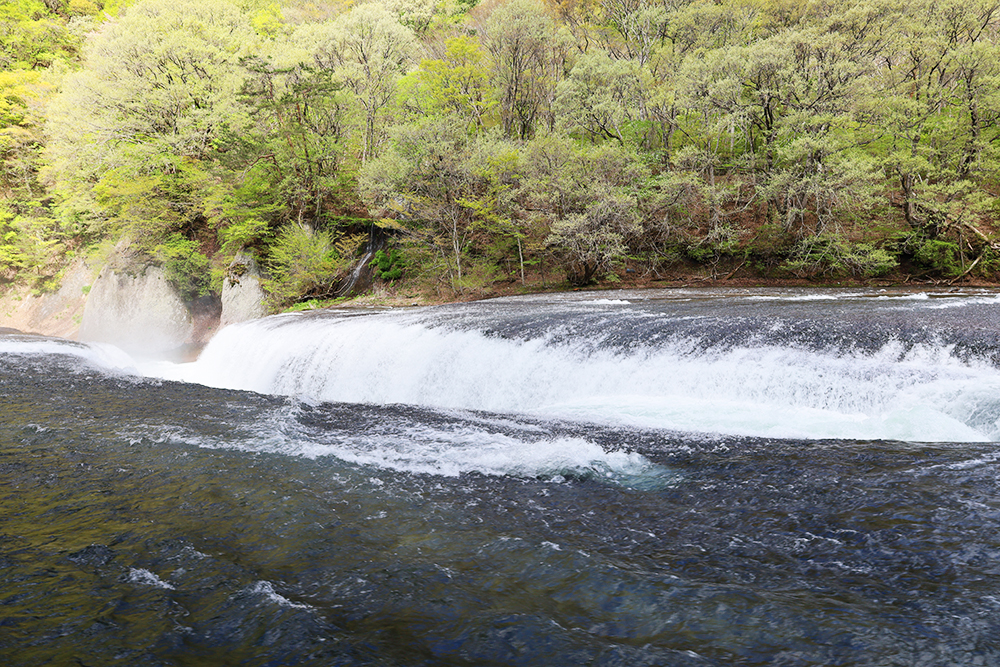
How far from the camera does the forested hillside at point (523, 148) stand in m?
14.8

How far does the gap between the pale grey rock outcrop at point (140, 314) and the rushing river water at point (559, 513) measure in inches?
529

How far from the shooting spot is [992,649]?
6.72 ft

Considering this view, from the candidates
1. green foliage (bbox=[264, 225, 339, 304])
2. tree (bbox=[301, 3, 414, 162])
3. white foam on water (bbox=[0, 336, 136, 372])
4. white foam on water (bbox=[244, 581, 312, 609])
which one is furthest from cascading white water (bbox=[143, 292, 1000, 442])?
tree (bbox=[301, 3, 414, 162])

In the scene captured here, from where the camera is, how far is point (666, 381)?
686 centimetres

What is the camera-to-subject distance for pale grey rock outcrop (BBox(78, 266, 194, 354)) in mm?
20078

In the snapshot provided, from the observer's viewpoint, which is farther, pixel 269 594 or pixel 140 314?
pixel 140 314

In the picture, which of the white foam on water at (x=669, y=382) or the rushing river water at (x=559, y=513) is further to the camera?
the white foam on water at (x=669, y=382)

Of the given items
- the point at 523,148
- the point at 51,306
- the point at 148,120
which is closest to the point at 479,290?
the point at 523,148

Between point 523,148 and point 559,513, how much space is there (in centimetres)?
1557

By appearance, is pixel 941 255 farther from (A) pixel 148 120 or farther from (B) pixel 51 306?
(B) pixel 51 306

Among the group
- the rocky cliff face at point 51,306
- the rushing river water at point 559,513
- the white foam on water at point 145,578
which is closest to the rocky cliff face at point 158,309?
the rocky cliff face at point 51,306

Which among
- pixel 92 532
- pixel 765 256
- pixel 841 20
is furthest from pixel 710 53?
pixel 92 532

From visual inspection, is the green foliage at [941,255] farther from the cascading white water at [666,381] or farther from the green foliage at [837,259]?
the cascading white water at [666,381]

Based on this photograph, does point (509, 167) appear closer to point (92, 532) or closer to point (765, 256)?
point (765, 256)
